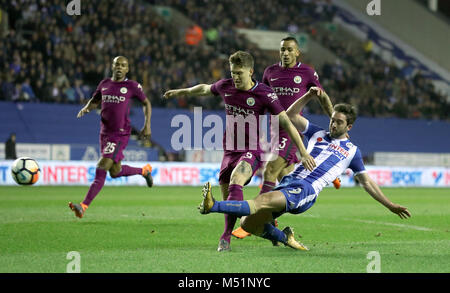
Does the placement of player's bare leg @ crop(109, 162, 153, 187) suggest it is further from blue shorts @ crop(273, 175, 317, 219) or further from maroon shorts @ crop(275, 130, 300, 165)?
blue shorts @ crop(273, 175, 317, 219)

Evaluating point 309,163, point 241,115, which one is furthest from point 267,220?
point 241,115

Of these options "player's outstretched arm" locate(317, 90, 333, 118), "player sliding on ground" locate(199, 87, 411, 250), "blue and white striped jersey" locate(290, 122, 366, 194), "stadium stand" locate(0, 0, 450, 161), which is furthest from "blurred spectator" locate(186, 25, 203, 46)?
"blue and white striped jersey" locate(290, 122, 366, 194)

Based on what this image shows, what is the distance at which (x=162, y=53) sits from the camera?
28266mm

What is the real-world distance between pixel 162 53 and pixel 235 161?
2098 centimetres

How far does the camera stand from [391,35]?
40.1 m

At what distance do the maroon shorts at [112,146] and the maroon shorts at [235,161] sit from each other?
3.72m

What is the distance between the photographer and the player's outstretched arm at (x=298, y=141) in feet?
Result: 22.1

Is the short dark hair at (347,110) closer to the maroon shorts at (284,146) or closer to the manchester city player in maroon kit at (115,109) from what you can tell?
the maroon shorts at (284,146)

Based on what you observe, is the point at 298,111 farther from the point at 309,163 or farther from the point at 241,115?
the point at 309,163

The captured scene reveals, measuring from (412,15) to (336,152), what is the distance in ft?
112

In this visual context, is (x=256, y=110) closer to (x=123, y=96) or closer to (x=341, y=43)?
(x=123, y=96)

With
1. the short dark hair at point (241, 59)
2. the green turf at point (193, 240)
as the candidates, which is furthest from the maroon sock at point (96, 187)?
the short dark hair at point (241, 59)

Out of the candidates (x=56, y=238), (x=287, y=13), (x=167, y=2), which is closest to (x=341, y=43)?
(x=287, y=13)

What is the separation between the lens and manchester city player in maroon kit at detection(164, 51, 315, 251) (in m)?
7.45
